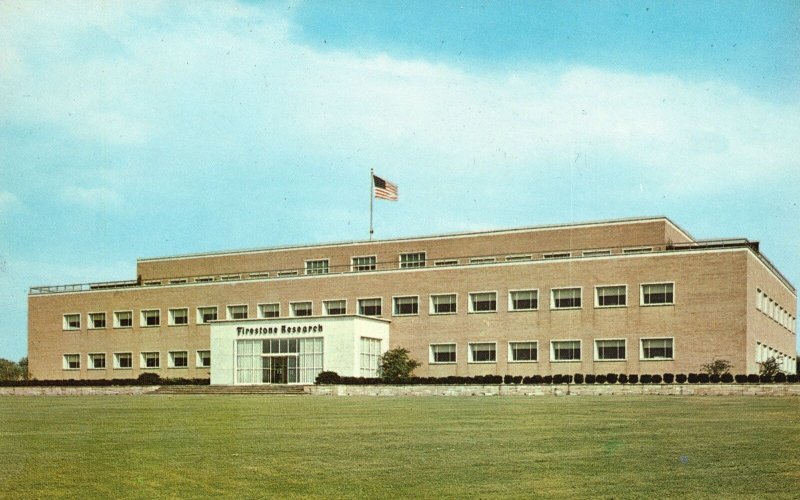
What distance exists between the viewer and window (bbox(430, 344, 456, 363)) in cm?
5566

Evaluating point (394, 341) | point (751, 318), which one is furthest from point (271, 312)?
point (751, 318)

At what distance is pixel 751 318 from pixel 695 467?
41318 mm

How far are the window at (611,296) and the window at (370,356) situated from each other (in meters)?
15.3

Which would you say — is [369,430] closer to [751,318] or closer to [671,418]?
[671,418]

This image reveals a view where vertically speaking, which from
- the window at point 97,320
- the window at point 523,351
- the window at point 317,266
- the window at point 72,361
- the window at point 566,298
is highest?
the window at point 317,266

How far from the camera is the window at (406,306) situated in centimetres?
5734

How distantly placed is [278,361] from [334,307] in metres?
5.90

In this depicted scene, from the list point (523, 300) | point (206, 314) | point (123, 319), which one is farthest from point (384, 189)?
point (123, 319)

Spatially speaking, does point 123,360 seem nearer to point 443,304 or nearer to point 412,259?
point 412,259

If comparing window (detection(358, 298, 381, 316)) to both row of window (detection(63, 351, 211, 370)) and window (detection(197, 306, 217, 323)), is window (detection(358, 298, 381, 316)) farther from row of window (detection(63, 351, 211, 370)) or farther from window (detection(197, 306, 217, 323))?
row of window (detection(63, 351, 211, 370))

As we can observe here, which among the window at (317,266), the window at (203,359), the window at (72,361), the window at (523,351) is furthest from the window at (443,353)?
the window at (72,361)

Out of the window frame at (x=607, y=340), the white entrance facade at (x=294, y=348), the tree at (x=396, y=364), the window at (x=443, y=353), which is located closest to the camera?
the window frame at (x=607, y=340)

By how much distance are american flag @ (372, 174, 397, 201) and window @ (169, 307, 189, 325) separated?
732 inches

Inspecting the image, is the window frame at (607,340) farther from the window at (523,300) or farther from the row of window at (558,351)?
the window at (523,300)
